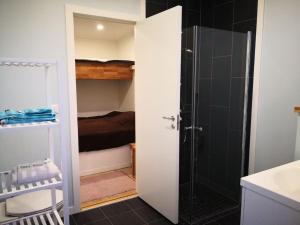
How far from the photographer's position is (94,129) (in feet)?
12.3

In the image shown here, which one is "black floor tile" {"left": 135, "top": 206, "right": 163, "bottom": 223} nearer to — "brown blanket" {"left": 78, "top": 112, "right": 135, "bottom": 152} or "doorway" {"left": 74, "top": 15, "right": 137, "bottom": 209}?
"doorway" {"left": 74, "top": 15, "right": 137, "bottom": 209}

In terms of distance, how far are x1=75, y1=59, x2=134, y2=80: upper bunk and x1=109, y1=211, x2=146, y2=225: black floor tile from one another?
2.93 metres

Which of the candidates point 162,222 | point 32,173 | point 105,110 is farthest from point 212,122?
point 105,110

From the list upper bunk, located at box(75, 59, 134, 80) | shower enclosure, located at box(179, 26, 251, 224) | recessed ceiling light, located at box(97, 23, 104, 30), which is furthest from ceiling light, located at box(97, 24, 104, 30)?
shower enclosure, located at box(179, 26, 251, 224)

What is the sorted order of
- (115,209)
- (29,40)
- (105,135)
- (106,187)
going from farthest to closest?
(105,135)
(106,187)
(115,209)
(29,40)

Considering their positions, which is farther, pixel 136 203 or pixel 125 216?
pixel 136 203

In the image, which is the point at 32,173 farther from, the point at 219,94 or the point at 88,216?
the point at 219,94

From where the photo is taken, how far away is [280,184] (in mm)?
1286

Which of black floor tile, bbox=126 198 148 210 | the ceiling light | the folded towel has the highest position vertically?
the ceiling light

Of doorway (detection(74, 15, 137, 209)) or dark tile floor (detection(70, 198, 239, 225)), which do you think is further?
doorway (detection(74, 15, 137, 209))

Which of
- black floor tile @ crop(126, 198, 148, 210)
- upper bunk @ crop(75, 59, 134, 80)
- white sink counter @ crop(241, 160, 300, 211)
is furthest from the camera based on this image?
upper bunk @ crop(75, 59, 134, 80)

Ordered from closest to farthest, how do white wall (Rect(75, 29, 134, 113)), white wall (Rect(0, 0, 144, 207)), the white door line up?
1. white wall (Rect(0, 0, 144, 207))
2. the white door
3. white wall (Rect(75, 29, 134, 113))

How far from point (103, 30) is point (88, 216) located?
138 inches

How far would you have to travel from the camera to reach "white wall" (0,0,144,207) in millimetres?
1909
